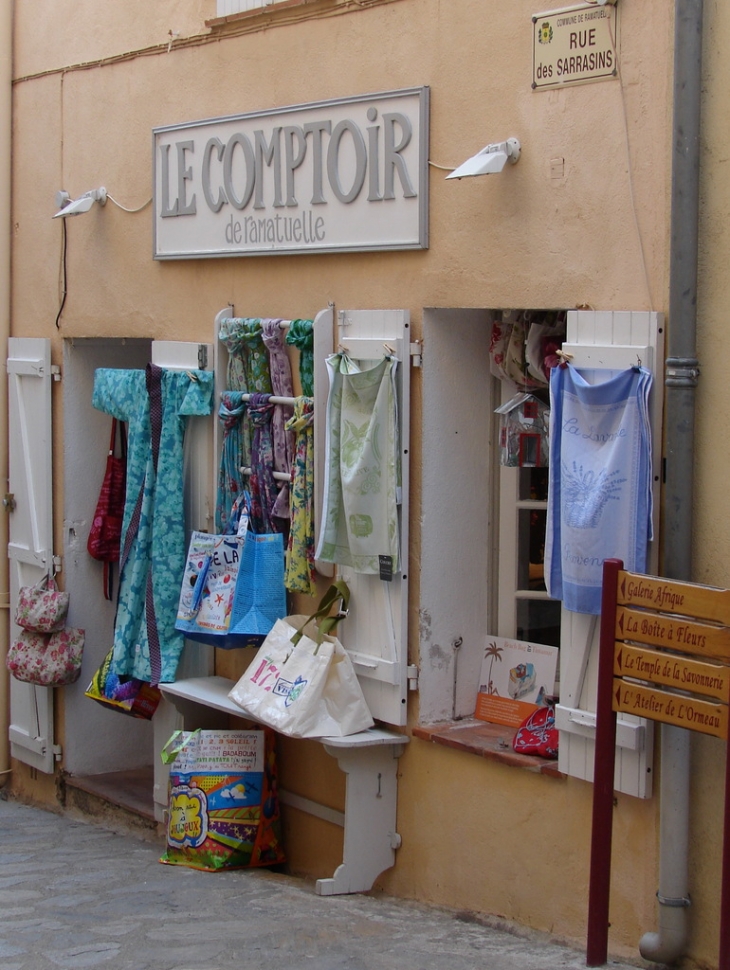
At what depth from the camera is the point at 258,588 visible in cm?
657

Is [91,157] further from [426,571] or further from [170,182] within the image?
[426,571]

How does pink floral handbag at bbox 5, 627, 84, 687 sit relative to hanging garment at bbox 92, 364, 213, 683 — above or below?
below

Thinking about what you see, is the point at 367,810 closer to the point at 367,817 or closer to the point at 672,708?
the point at 367,817

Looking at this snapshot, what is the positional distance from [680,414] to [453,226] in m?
1.43

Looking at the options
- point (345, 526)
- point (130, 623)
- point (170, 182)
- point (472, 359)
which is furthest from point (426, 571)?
point (170, 182)

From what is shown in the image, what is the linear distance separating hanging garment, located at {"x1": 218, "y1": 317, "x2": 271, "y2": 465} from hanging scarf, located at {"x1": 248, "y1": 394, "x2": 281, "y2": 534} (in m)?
0.08

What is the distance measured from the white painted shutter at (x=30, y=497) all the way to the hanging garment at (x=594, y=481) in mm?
4147

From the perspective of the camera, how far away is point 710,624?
439cm

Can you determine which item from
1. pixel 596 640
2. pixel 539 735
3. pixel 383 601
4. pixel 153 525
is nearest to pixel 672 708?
pixel 596 640

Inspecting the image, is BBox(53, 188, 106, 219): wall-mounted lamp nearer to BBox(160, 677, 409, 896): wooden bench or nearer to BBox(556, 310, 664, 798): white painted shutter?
BBox(160, 677, 409, 896): wooden bench

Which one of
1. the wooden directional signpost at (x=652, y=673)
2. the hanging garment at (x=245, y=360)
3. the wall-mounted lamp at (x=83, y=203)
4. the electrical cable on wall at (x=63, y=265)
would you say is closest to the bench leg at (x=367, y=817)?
the wooden directional signpost at (x=652, y=673)

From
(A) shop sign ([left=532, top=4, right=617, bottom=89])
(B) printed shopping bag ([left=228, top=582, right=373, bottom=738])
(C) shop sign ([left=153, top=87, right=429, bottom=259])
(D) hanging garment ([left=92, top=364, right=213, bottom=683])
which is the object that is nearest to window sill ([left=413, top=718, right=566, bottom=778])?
(B) printed shopping bag ([left=228, top=582, right=373, bottom=738])

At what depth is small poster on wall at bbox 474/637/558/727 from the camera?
6027mm

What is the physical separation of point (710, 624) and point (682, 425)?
2.49 feet
